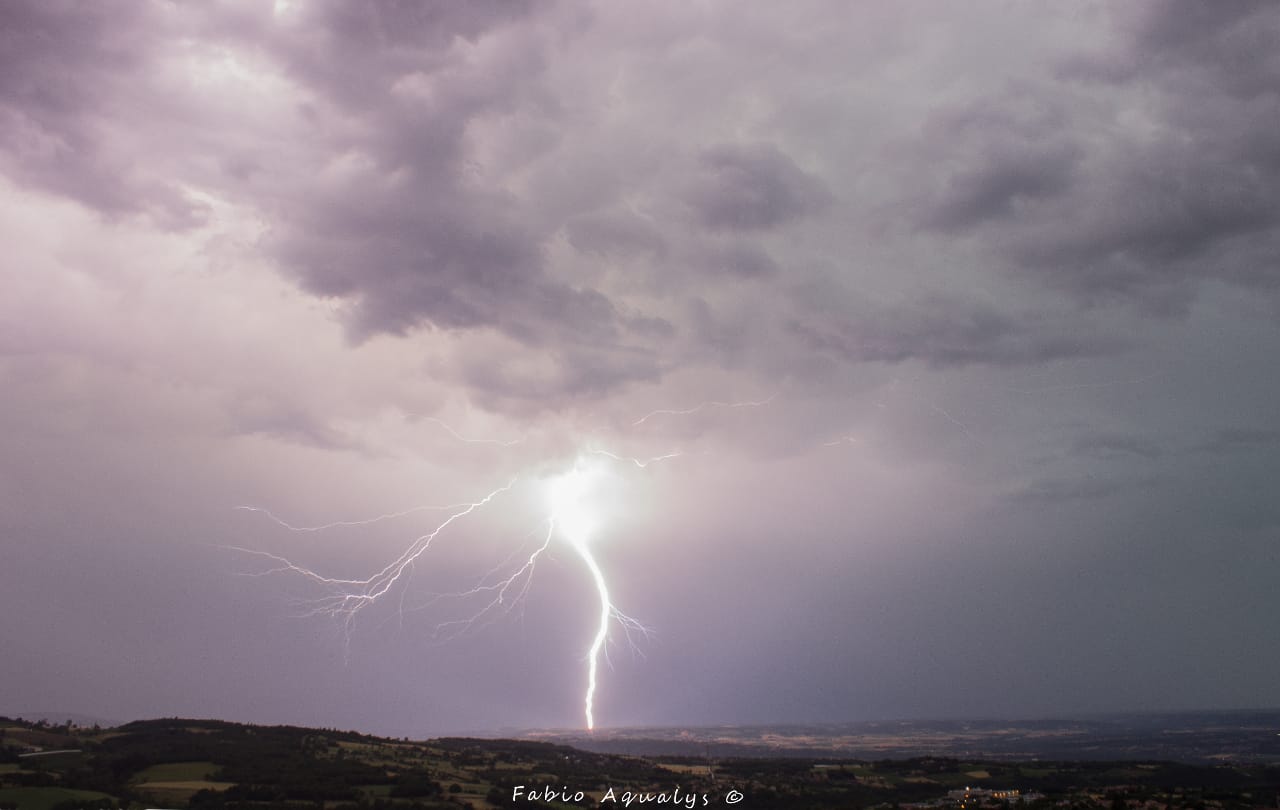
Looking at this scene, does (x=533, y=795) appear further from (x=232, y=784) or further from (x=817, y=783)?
(x=817, y=783)

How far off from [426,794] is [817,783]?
95.0 feet

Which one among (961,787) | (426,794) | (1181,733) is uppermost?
(426,794)

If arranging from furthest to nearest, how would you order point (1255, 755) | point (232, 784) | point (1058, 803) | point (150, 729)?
point (1255, 755)
point (150, 729)
point (1058, 803)
point (232, 784)

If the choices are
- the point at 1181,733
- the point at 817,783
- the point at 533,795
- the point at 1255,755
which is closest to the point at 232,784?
the point at 533,795

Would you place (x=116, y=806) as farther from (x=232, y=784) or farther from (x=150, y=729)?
(x=150, y=729)

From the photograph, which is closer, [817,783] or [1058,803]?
[1058,803]

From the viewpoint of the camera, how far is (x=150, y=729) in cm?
5453

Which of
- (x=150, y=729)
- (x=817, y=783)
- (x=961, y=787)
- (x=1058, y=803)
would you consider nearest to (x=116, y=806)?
(x=150, y=729)

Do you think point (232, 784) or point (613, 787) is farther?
point (613, 787)

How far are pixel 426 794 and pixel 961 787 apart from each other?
1485 inches

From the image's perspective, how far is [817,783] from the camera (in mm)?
58562

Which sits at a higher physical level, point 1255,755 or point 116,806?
point 116,806

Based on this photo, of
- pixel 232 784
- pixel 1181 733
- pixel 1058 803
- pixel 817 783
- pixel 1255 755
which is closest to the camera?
pixel 232 784

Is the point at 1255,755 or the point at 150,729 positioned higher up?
the point at 150,729
